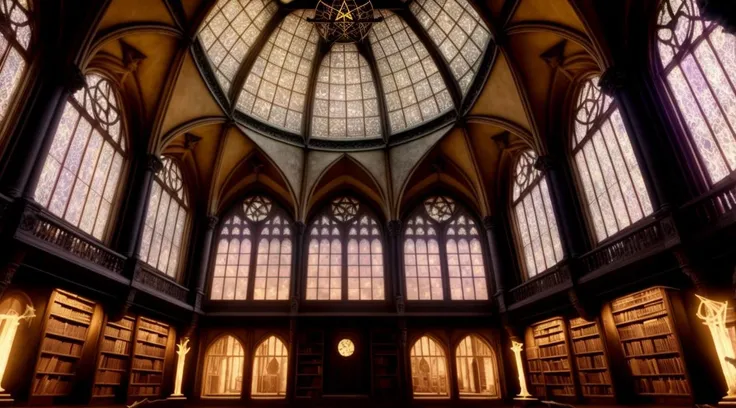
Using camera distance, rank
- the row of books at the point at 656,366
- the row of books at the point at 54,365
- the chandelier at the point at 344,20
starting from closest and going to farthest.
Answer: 1. the row of books at the point at 656,366
2. the row of books at the point at 54,365
3. the chandelier at the point at 344,20

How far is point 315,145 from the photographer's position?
59.9 ft

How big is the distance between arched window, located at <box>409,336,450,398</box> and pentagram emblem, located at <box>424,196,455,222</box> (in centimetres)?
537

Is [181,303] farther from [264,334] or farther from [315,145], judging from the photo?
[315,145]

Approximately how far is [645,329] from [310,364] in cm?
1097

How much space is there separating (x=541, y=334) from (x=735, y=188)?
8.30 m

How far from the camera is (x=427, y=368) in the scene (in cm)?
1672

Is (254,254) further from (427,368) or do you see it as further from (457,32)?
(457,32)

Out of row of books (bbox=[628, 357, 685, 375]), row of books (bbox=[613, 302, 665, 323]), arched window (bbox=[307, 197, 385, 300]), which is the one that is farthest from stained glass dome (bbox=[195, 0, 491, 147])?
row of books (bbox=[628, 357, 685, 375])

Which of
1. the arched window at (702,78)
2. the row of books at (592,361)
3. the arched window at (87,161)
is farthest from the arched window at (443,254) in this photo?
the arched window at (87,161)

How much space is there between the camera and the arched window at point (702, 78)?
748 centimetres

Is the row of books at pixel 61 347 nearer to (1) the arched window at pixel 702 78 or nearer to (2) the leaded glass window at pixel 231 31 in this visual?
(2) the leaded glass window at pixel 231 31

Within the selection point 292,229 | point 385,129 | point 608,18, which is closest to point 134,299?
point 292,229

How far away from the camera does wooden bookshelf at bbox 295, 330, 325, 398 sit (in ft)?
49.0

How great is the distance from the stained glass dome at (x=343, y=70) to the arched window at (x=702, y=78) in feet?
19.7
